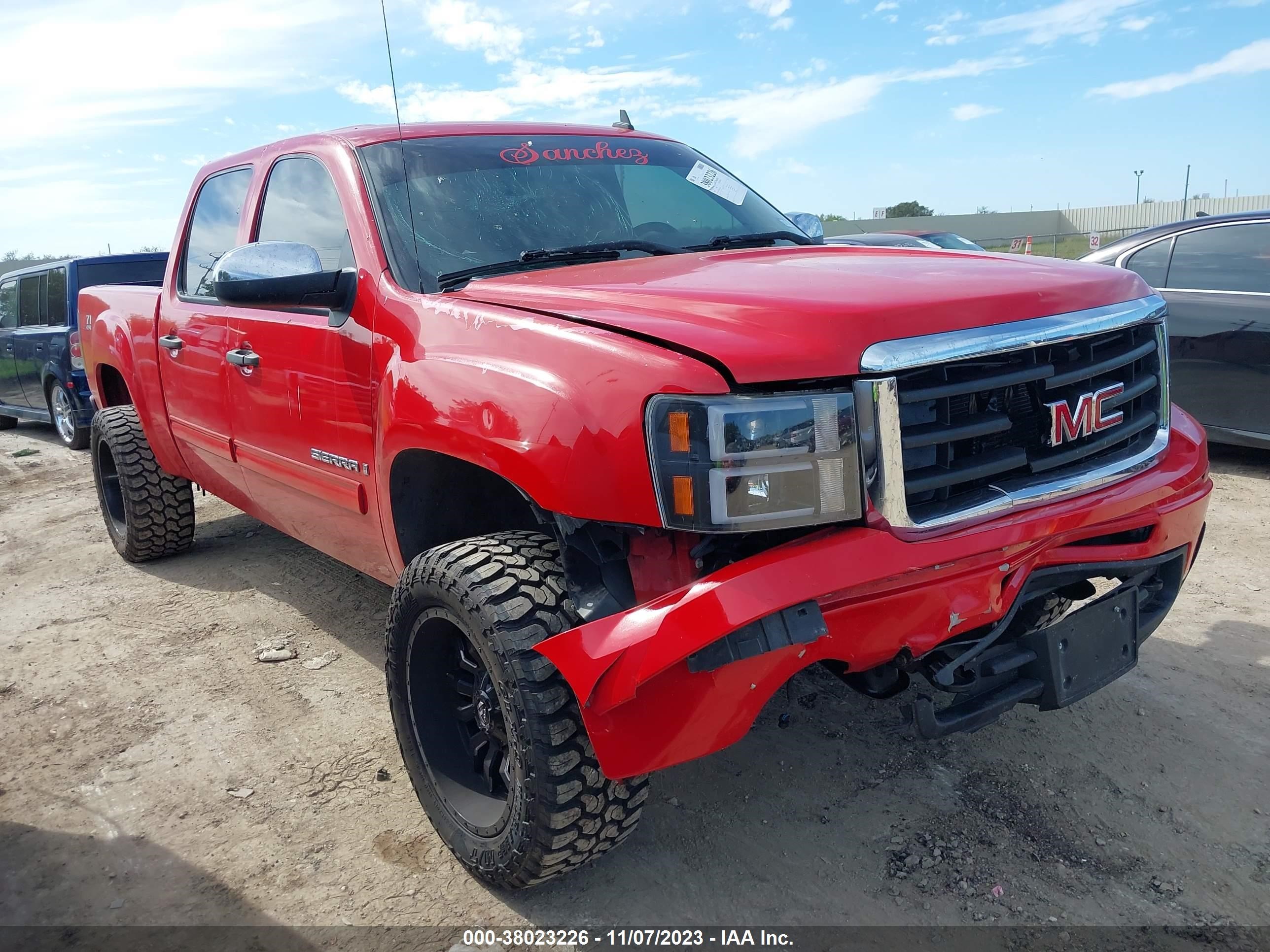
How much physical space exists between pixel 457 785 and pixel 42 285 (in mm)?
9649

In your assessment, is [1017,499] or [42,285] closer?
[1017,499]

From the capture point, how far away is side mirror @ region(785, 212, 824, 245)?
11.7 feet

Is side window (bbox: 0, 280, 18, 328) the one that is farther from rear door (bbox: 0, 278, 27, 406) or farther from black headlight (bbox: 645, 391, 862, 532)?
black headlight (bbox: 645, 391, 862, 532)

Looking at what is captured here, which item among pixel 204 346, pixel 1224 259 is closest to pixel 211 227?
pixel 204 346

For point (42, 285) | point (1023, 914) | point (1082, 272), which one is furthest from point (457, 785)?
point (42, 285)

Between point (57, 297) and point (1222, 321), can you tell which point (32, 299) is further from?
point (1222, 321)

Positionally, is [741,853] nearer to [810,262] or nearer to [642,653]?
[642,653]

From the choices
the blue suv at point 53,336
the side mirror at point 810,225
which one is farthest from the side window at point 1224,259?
the blue suv at point 53,336

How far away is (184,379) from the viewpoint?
4.15 metres

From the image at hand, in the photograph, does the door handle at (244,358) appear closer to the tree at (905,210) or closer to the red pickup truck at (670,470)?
the red pickup truck at (670,470)

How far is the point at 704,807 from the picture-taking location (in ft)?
9.06

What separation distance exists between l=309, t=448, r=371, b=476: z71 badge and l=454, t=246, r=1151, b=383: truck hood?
2.10 ft

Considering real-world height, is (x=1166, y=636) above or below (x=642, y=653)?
below

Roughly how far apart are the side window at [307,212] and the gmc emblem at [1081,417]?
2.03 m
